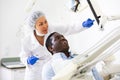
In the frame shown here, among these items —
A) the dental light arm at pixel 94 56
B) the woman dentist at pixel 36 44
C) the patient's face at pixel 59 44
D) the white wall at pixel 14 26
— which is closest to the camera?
the dental light arm at pixel 94 56

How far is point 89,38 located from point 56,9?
96 cm

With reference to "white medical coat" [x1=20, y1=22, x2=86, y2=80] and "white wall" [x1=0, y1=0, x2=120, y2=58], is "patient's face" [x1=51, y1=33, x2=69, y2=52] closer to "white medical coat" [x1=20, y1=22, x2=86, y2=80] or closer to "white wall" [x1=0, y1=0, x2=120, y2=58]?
"white medical coat" [x1=20, y1=22, x2=86, y2=80]

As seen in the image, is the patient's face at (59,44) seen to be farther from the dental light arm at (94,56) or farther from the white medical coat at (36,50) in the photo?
the white medical coat at (36,50)

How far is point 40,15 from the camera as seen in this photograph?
2.17m

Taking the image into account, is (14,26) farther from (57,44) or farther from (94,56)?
(94,56)

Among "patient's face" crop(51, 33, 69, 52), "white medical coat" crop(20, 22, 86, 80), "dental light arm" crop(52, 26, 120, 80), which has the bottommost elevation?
"white medical coat" crop(20, 22, 86, 80)

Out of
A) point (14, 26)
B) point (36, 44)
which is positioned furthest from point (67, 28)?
point (14, 26)

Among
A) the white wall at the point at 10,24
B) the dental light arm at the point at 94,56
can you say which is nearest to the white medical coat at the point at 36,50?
the white wall at the point at 10,24

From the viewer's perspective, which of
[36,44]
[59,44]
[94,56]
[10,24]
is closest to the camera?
[94,56]

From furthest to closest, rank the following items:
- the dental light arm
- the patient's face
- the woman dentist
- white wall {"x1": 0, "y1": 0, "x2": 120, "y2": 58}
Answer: white wall {"x1": 0, "y1": 0, "x2": 120, "y2": 58} < the woman dentist < the patient's face < the dental light arm

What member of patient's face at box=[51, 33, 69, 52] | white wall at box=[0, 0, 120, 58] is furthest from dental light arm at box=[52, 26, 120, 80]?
white wall at box=[0, 0, 120, 58]

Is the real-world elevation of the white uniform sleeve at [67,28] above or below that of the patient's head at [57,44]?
below

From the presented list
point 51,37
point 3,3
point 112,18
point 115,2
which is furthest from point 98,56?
point 3,3

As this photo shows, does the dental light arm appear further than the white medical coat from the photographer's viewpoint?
No
